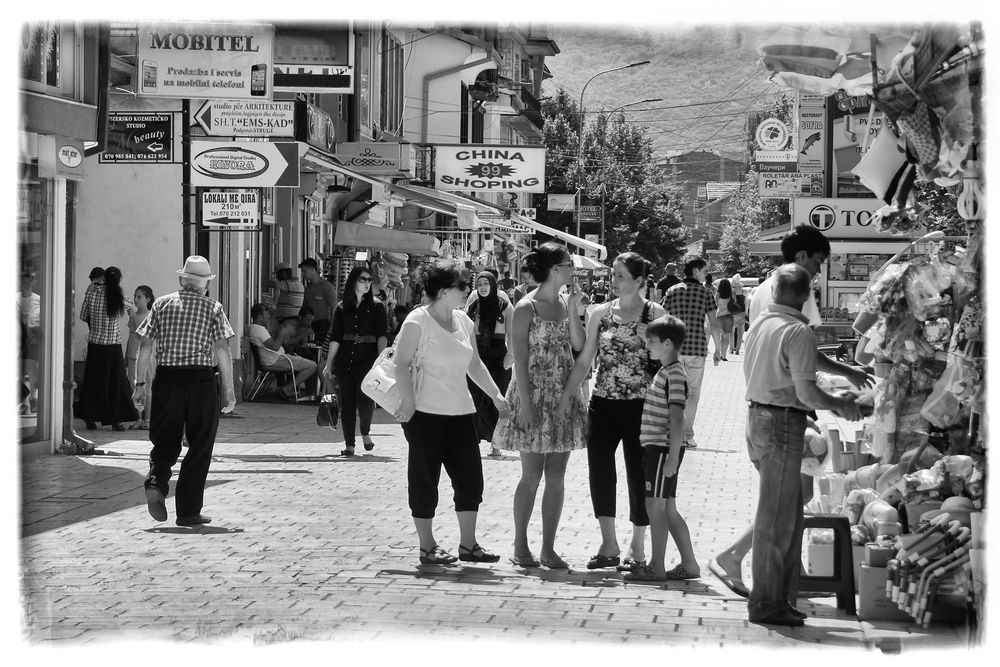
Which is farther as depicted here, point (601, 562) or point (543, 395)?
point (543, 395)

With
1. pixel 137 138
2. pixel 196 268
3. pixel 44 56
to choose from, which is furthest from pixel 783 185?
pixel 196 268

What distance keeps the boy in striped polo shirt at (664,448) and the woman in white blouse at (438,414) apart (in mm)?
941

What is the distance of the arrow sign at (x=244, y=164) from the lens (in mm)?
12914

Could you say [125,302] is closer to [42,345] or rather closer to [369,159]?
[42,345]

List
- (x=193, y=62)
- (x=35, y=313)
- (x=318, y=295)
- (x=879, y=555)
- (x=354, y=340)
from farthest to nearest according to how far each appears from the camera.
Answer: (x=318, y=295), (x=354, y=340), (x=193, y=62), (x=35, y=313), (x=879, y=555)

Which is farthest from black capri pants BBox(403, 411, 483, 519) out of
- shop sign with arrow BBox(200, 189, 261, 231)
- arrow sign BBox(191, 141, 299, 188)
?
shop sign with arrow BBox(200, 189, 261, 231)

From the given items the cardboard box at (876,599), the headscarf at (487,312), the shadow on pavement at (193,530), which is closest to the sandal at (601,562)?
the cardboard box at (876,599)

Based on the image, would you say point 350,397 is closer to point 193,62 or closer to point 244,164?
point 244,164

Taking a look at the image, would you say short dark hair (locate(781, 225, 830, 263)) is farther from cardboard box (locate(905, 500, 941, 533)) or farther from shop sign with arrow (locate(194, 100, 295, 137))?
shop sign with arrow (locate(194, 100, 295, 137))

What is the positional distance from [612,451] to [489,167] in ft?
58.4

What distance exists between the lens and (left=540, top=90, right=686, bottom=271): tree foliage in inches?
2655

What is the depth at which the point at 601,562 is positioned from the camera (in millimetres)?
7703

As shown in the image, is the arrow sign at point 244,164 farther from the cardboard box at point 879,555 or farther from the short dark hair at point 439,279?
the cardboard box at point 879,555

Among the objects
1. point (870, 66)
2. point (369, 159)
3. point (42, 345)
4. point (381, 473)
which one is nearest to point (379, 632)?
point (870, 66)
